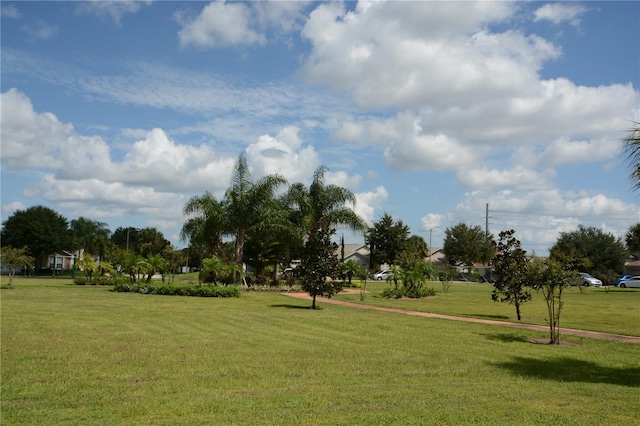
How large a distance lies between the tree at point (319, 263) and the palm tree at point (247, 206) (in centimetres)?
1350

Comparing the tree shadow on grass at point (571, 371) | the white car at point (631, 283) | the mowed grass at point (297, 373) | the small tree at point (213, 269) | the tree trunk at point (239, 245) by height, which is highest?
the tree trunk at point (239, 245)

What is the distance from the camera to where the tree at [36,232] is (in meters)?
67.8

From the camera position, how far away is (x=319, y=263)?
24828mm

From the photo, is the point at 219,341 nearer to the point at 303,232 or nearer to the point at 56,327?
the point at 56,327

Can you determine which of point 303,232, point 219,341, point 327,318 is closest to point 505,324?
point 327,318

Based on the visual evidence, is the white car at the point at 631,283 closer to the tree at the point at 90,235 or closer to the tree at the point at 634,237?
the tree at the point at 634,237

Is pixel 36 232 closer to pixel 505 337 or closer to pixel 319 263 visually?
pixel 319 263

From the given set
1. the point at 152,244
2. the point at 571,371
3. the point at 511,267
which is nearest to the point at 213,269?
the point at 511,267

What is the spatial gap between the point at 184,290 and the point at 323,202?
16.6 meters

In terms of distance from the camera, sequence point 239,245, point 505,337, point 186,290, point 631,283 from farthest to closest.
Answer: point 631,283 → point 239,245 → point 186,290 → point 505,337

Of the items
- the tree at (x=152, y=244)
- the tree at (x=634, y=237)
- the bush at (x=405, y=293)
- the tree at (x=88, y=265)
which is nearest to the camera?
the bush at (x=405, y=293)

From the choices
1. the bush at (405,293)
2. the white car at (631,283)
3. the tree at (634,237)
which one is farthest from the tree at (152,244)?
the white car at (631,283)

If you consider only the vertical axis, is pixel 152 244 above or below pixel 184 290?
above

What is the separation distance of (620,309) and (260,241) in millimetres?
22903
